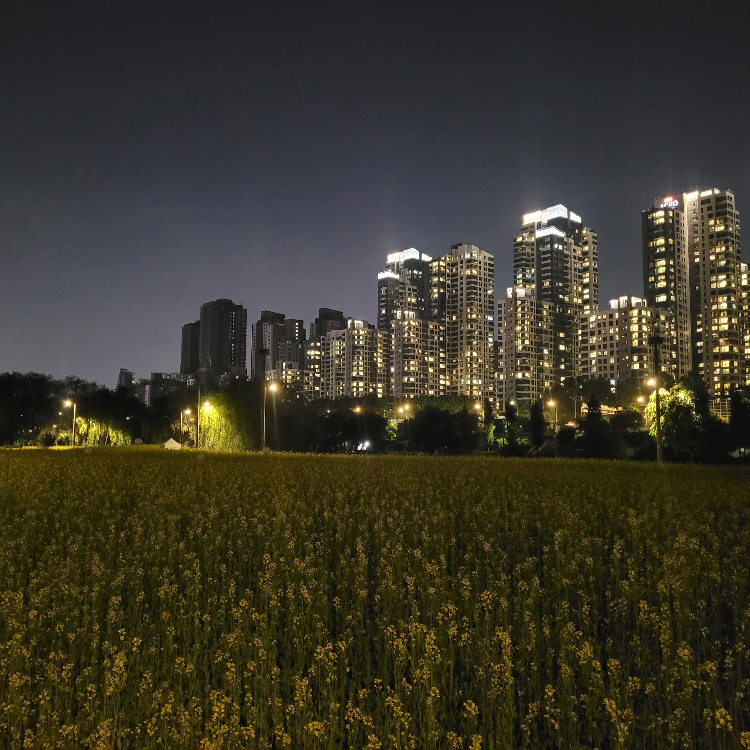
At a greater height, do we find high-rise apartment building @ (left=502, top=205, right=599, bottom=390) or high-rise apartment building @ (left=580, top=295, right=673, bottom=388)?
high-rise apartment building @ (left=502, top=205, right=599, bottom=390)

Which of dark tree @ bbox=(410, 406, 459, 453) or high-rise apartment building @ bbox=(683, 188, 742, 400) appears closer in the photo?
dark tree @ bbox=(410, 406, 459, 453)

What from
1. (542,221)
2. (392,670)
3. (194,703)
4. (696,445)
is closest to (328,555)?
(392,670)

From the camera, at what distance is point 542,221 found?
644 feet

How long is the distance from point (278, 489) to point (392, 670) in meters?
14.1

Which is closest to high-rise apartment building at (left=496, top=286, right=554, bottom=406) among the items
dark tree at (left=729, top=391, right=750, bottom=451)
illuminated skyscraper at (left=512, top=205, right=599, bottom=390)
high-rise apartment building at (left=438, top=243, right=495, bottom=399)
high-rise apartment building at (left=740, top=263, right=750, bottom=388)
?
high-rise apartment building at (left=438, top=243, right=495, bottom=399)

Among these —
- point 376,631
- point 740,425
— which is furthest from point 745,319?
point 376,631

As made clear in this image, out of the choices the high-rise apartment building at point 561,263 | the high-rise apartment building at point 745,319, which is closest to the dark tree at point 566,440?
the high-rise apartment building at point 745,319

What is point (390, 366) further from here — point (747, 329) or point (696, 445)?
point (696, 445)

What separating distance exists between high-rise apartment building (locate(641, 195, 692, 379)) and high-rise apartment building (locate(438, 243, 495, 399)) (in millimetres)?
43457

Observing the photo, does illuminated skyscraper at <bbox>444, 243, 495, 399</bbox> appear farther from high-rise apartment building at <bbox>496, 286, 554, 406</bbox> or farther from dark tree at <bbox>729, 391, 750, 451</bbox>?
dark tree at <bbox>729, 391, 750, 451</bbox>

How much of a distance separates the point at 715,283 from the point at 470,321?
62.8 metres

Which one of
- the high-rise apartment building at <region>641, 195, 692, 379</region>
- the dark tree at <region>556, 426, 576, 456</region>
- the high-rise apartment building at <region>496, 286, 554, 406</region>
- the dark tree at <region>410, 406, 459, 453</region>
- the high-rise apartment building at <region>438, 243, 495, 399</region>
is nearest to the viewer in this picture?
the dark tree at <region>556, 426, 576, 456</region>

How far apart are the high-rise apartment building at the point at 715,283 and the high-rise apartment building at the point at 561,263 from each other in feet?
101

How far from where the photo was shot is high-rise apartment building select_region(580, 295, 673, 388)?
5650 inches
